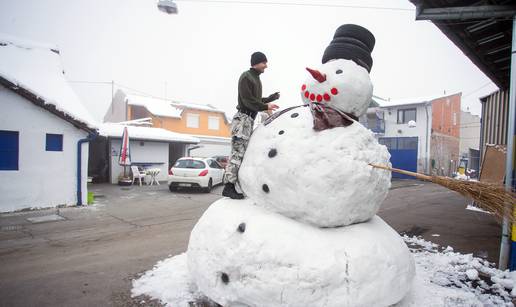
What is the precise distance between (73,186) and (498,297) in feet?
36.1

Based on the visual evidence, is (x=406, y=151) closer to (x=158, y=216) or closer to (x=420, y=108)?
(x=420, y=108)

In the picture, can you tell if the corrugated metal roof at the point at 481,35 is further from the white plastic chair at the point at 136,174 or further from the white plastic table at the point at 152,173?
the white plastic table at the point at 152,173

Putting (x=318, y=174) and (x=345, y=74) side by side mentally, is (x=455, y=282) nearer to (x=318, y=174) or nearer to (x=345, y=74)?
(x=318, y=174)

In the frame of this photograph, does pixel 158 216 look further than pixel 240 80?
Yes

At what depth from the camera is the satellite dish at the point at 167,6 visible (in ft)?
27.4

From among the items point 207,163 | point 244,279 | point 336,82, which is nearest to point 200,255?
point 244,279

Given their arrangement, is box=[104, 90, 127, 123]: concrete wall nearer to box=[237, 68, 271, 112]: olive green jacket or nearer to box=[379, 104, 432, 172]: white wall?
box=[379, 104, 432, 172]: white wall

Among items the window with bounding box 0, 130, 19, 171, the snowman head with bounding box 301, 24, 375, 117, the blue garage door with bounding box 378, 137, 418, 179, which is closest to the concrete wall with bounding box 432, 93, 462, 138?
the blue garage door with bounding box 378, 137, 418, 179

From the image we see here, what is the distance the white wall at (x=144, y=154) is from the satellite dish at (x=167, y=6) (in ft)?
32.0

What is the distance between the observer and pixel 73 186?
9.66m

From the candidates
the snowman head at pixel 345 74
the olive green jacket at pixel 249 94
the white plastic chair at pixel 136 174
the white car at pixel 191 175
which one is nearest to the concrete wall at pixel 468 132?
the white car at pixel 191 175

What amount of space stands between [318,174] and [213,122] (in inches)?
1058

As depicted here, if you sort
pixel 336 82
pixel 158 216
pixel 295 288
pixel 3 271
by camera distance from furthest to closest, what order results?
pixel 158 216 → pixel 3 271 → pixel 336 82 → pixel 295 288

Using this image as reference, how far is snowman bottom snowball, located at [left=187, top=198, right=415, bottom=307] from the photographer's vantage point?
8.52ft
